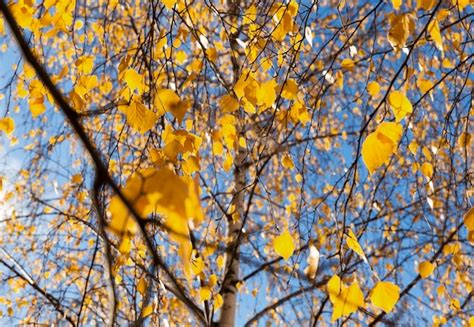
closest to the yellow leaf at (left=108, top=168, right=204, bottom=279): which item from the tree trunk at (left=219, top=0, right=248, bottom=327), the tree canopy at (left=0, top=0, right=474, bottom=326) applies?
the tree canopy at (left=0, top=0, right=474, bottom=326)

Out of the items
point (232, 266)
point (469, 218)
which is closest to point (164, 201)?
point (469, 218)

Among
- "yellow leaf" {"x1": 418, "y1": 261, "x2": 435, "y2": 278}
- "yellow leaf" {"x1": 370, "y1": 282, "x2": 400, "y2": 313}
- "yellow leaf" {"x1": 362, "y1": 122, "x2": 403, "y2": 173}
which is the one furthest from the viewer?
"yellow leaf" {"x1": 418, "y1": 261, "x2": 435, "y2": 278}

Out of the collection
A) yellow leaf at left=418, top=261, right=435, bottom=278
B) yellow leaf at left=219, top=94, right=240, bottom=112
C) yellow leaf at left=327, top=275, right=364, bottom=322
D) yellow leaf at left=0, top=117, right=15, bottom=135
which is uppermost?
yellow leaf at left=0, top=117, right=15, bottom=135

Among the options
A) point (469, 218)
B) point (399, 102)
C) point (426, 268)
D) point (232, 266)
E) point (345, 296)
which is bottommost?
point (345, 296)

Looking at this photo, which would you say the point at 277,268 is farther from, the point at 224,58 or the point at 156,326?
the point at 224,58

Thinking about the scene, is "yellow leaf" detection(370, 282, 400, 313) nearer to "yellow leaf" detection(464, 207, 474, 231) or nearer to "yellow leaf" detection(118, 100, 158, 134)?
"yellow leaf" detection(464, 207, 474, 231)

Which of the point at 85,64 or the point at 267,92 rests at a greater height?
the point at 85,64

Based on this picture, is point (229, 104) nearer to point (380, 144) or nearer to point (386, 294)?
point (380, 144)

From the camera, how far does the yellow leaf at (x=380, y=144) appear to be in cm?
104

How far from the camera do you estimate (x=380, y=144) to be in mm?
1050

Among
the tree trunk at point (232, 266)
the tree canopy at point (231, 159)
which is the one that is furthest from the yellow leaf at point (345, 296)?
the tree trunk at point (232, 266)

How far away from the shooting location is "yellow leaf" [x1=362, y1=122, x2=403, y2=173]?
3.43ft

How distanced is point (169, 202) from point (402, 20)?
2.60 ft

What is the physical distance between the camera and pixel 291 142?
322cm
